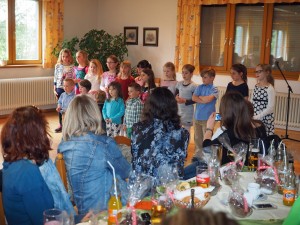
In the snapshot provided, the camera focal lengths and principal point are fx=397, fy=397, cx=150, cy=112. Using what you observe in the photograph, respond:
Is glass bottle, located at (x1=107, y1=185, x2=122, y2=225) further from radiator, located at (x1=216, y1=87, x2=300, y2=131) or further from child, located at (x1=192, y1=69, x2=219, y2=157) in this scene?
radiator, located at (x1=216, y1=87, x2=300, y2=131)

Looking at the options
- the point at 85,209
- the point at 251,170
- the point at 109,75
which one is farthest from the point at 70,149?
the point at 109,75

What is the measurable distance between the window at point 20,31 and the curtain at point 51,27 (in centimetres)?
19

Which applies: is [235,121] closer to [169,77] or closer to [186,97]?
[186,97]

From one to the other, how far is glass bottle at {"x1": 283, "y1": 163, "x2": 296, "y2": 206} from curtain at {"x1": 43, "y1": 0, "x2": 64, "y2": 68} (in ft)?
22.4

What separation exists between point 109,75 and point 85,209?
145 inches

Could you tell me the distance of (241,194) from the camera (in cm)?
198

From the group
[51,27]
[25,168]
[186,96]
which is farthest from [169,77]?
[51,27]

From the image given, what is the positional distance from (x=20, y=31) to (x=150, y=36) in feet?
8.86

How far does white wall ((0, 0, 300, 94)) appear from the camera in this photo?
8329 millimetres

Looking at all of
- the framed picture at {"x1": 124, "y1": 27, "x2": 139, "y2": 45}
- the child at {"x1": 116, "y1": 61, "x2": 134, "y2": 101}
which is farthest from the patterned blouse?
the framed picture at {"x1": 124, "y1": 27, "x2": 139, "y2": 45}

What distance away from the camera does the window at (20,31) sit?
7.69 m

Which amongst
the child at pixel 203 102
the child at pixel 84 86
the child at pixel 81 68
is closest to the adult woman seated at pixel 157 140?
the child at pixel 203 102

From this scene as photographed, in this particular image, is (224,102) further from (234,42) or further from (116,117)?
(234,42)

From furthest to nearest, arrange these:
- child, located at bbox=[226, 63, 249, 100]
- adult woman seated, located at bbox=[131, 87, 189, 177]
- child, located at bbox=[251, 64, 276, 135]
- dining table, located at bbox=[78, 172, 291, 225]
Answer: child, located at bbox=[226, 63, 249, 100], child, located at bbox=[251, 64, 276, 135], adult woman seated, located at bbox=[131, 87, 189, 177], dining table, located at bbox=[78, 172, 291, 225]
